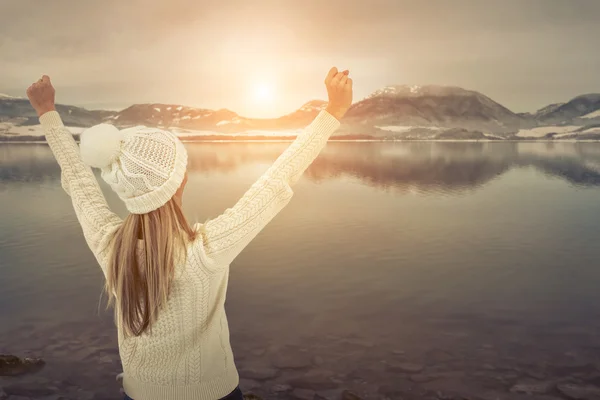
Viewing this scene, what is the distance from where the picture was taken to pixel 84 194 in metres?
1.25

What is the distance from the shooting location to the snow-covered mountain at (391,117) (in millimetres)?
15688

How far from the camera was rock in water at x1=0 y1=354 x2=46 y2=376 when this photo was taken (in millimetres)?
3494

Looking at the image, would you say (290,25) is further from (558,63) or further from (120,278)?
(120,278)

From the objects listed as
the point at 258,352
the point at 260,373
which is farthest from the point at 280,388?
the point at 258,352

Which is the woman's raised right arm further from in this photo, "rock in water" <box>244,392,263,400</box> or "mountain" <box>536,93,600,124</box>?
"mountain" <box>536,93,600,124</box>

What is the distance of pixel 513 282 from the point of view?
18.3 ft

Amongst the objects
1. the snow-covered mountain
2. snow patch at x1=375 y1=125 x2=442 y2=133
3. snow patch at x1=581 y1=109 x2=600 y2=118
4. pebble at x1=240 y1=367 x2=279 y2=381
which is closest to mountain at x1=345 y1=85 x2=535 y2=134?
the snow-covered mountain

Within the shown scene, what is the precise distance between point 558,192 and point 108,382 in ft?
36.4

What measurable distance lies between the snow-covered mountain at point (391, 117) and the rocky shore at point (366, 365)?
1024cm

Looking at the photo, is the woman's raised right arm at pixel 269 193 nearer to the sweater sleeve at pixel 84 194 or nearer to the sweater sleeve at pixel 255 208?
the sweater sleeve at pixel 255 208

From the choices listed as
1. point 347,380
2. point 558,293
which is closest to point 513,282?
point 558,293

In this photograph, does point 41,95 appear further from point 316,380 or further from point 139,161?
point 316,380

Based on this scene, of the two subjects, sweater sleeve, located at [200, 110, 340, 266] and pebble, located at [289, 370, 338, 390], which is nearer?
sweater sleeve, located at [200, 110, 340, 266]

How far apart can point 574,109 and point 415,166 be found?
5400 mm
